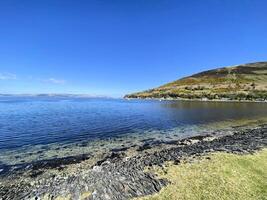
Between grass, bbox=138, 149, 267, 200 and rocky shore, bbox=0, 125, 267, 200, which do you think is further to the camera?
rocky shore, bbox=0, 125, 267, 200

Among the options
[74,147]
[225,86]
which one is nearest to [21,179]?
[74,147]

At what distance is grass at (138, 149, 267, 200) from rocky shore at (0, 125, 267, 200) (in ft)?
3.29

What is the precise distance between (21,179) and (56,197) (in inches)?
228

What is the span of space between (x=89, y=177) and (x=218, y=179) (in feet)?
28.1

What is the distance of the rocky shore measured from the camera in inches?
510

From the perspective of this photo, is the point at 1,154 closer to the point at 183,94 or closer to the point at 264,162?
the point at 264,162

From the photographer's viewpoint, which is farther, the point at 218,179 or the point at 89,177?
the point at 89,177

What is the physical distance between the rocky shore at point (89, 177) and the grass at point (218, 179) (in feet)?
3.29

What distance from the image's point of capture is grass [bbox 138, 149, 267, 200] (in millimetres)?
12352

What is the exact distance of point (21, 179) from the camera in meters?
16.6

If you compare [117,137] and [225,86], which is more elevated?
[225,86]

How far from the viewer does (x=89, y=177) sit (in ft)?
49.5

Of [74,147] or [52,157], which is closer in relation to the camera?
[52,157]

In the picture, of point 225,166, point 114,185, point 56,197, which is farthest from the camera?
point 225,166
